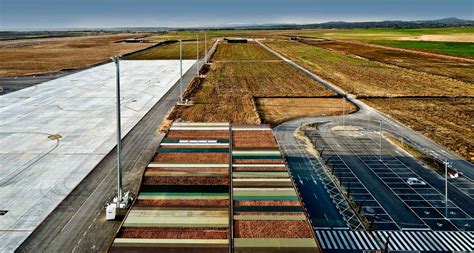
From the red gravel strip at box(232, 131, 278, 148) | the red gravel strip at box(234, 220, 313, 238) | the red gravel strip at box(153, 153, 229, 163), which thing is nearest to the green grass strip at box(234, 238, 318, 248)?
the red gravel strip at box(234, 220, 313, 238)

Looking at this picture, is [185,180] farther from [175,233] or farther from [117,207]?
[175,233]

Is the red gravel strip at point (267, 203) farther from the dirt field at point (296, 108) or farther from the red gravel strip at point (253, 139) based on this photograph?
the dirt field at point (296, 108)

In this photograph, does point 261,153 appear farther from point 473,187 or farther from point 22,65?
point 22,65

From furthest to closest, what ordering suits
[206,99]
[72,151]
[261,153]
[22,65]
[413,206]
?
[22,65], [206,99], [72,151], [261,153], [413,206]

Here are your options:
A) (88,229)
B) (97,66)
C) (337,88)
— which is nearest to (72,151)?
(88,229)

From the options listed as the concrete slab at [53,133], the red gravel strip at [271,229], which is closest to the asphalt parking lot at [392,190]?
the red gravel strip at [271,229]
